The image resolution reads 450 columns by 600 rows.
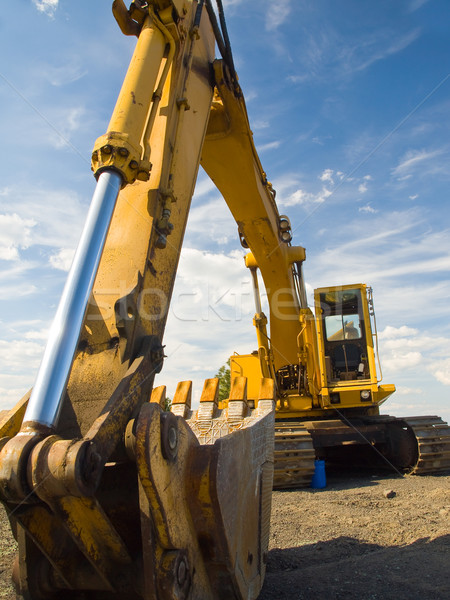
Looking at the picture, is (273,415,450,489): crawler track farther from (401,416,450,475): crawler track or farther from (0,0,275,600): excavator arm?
(0,0,275,600): excavator arm

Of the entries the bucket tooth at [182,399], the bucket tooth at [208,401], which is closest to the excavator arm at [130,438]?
the bucket tooth at [208,401]

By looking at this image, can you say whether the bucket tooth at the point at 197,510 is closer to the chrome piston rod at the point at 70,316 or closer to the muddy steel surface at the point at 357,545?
the chrome piston rod at the point at 70,316

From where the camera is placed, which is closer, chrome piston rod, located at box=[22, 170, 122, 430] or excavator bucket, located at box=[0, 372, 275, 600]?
excavator bucket, located at box=[0, 372, 275, 600]

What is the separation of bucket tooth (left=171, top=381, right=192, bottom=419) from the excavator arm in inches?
52.6

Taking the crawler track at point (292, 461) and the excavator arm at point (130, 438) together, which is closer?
the excavator arm at point (130, 438)

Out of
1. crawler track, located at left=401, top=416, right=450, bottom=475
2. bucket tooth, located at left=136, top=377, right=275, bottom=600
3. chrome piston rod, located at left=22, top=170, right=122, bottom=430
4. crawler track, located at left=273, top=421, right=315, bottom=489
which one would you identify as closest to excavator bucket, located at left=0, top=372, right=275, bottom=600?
bucket tooth, located at left=136, top=377, right=275, bottom=600

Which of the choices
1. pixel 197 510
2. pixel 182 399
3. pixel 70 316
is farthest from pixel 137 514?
pixel 182 399

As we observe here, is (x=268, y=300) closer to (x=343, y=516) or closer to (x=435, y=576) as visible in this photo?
(x=343, y=516)

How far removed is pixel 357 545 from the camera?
4.34m

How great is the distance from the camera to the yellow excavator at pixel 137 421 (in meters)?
1.89

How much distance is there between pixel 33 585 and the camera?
216 centimetres

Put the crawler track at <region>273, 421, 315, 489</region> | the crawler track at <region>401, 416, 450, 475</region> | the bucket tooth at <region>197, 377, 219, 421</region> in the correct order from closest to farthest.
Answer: the bucket tooth at <region>197, 377, 219, 421</region>, the crawler track at <region>273, 421, 315, 489</region>, the crawler track at <region>401, 416, 450, 475</region>

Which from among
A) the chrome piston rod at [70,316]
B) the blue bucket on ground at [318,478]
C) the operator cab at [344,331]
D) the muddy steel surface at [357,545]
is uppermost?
the operator cab at [344,331]

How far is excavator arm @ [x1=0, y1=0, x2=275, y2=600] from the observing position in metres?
1.87
